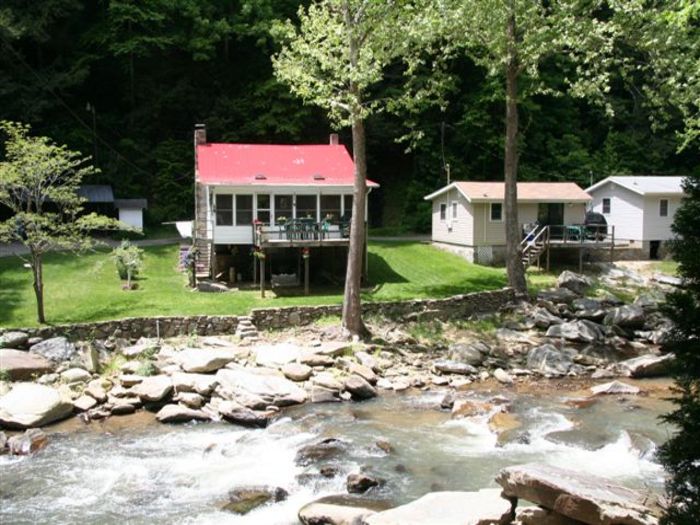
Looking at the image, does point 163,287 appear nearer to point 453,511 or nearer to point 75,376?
point 75,376

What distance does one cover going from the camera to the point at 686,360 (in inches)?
289

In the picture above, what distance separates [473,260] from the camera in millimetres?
32344

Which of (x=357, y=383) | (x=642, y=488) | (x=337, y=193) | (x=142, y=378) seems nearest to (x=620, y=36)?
(x=337, y=193)

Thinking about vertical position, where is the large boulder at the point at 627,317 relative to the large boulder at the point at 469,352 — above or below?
above

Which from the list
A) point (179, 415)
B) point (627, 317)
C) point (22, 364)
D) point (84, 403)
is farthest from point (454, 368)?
point (22, 364)

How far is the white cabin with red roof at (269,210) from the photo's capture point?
26984 mm

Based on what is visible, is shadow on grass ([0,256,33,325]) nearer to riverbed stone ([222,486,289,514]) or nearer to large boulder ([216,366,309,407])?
large boulder ([216,366,309,407])

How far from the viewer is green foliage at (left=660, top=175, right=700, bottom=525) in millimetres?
7223

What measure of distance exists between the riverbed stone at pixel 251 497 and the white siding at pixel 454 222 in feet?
72.2

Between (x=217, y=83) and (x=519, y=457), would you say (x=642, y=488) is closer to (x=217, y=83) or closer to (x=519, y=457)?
(x=519, y=457)

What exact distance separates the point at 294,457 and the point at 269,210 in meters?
15.5

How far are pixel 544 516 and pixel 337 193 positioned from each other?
791 inches

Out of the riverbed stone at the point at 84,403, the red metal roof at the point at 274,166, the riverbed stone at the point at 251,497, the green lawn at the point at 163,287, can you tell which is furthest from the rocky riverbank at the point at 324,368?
the red metal roof at the point at 274,166

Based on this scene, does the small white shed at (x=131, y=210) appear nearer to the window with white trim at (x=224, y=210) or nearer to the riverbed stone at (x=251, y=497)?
the window with white trim at (x=224, y=210)
